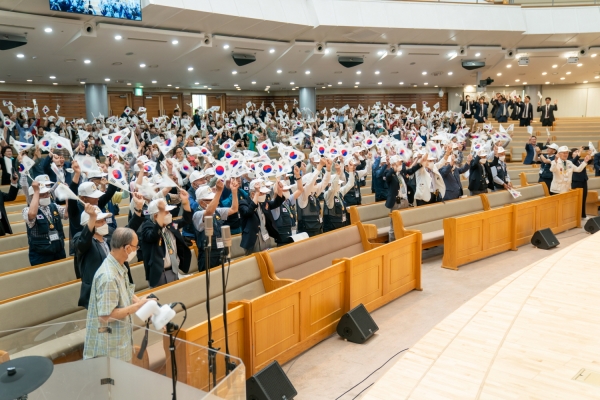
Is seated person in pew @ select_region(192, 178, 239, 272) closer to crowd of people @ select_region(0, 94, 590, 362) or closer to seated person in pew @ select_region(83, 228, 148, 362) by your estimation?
crowd of people @ select_region(0, 94, 590, 362)

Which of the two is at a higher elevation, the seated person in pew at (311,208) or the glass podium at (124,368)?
the seated person in pew at (311,208)

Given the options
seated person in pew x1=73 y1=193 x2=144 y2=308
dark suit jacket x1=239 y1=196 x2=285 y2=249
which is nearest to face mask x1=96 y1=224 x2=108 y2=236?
seated person in pew x1=73 y1=193 x2=144 y2=308

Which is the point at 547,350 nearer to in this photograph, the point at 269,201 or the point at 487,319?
the point at 487,319

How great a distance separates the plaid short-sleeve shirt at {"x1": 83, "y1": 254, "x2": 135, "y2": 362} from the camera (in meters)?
3.39

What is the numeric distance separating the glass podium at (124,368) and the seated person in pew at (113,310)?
0.09 feet

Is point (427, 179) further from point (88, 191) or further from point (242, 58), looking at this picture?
point (242, 58)

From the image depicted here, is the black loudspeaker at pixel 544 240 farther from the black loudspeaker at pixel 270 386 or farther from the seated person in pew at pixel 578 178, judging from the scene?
the black loudspeaker at pixel 270 386

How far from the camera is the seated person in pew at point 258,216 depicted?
20.5 feet

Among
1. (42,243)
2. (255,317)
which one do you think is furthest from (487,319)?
(42,243)

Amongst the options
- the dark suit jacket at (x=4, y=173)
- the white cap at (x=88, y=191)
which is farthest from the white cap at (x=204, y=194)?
the dark suit jacket at (x=4, y=173)

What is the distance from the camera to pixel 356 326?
570cm

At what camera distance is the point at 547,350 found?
414 cm

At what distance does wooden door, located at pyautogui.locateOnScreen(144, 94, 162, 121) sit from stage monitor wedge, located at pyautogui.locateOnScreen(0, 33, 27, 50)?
13569 millimetres

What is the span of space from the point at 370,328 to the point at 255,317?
5.55 feet
